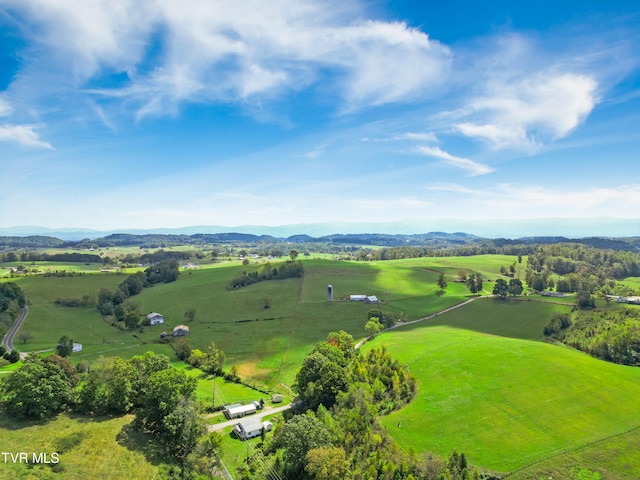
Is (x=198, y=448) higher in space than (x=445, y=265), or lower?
lower

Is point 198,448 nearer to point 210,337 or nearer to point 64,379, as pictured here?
point 64,379

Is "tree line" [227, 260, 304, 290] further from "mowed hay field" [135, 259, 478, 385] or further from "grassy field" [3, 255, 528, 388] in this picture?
"grassy field" [3, 255, 528, 388]

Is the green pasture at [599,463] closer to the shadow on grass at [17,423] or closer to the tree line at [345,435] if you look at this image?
the tree line at [345,435]

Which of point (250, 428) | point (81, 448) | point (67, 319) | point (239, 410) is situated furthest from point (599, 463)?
point (67, 319)

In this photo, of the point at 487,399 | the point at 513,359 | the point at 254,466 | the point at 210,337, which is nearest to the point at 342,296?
the point at 210,337

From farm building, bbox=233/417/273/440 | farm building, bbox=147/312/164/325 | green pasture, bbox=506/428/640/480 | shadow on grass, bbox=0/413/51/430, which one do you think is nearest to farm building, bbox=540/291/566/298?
green pasture, bbox=506/428/640/480

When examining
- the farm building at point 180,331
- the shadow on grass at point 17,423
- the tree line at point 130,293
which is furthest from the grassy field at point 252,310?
the shadow on grass at point 17,423
